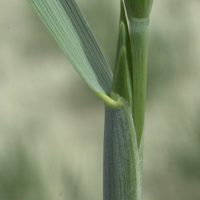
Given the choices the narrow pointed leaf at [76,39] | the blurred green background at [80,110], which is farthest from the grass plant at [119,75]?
the blurred green background at [80,110]

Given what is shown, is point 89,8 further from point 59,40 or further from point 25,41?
point 59,40

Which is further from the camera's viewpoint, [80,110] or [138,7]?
[80,110]

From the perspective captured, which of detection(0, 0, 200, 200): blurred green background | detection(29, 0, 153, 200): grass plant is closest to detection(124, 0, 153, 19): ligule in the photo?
detection(29, 0, 153, 200): grass plant

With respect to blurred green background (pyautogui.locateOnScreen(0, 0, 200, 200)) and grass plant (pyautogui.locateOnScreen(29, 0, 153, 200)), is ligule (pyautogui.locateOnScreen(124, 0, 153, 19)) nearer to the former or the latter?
grass plant (pyautogui.locateOnScreen(29, 0, 153, 200))

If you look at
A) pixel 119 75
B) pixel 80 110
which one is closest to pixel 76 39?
pixel 119 75

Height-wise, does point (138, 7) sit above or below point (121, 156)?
above

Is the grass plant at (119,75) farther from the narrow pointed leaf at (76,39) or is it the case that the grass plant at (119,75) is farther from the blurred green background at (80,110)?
the blurred green background at (80,110)

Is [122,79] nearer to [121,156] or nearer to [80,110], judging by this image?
[121,156]
